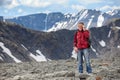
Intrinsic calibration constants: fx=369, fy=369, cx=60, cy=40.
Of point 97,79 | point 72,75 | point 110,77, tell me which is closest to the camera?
point 97,79

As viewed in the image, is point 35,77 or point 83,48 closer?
point 83,48

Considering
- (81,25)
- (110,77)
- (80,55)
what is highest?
(81,25)

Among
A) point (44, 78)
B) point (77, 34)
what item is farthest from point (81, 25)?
point (44, 78)

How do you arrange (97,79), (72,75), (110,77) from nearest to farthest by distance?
(97,79) → (110,77) → (72,75)

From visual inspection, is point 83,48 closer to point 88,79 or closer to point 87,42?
point 87,42

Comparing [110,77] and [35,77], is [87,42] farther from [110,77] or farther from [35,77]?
[35,77]

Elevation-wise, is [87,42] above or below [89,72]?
above

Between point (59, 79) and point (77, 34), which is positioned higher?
point (77, 34)

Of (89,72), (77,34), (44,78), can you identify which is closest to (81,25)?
(77,34)

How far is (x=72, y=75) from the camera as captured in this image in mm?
23312

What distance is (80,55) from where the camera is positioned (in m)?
22.6

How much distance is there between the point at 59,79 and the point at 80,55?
6.66 ft

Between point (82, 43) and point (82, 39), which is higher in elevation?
point (82, 39)

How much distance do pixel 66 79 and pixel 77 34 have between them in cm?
281
